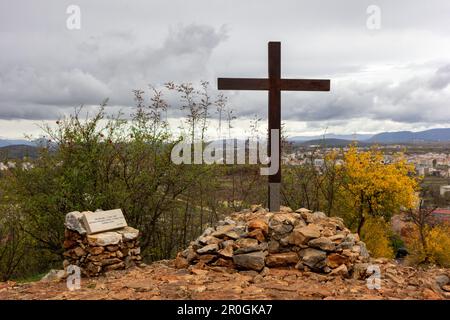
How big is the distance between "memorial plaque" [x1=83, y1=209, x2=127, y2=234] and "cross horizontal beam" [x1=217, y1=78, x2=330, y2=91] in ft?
12.0

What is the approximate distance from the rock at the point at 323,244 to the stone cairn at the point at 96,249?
150 inches

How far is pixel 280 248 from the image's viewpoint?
24.4 feet

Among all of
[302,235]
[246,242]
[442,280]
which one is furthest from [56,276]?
[442,280]

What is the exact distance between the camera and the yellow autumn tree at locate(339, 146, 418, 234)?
15836mm

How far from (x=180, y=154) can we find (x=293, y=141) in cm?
415

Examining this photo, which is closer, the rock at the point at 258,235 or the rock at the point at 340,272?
the rock at the point at 340,272

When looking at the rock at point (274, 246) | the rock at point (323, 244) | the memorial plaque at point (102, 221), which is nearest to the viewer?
the rock at point (323, 244)

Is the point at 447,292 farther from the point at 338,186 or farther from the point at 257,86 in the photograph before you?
the point at 338,186

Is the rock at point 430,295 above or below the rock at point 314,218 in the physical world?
below

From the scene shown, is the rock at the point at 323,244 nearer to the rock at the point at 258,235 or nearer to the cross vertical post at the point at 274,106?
the rock at the point at 258,235

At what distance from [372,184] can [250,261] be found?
34.7ft

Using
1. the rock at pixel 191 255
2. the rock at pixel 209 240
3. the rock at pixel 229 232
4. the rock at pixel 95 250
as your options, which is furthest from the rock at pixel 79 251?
the rock at pixel 229 232

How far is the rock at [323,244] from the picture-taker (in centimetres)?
713
